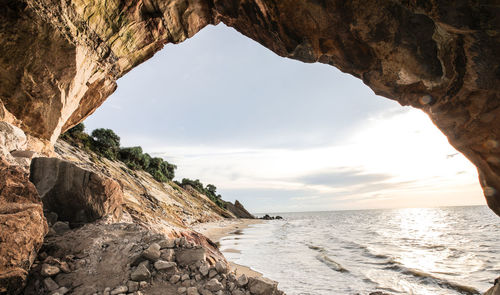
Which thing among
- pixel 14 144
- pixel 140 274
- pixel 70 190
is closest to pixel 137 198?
pixel 14 144

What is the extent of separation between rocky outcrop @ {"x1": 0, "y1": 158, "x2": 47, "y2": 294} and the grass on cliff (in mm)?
21206

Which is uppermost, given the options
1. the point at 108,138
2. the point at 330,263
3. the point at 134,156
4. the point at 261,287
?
the point at 108,138

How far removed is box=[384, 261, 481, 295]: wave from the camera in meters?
8.69

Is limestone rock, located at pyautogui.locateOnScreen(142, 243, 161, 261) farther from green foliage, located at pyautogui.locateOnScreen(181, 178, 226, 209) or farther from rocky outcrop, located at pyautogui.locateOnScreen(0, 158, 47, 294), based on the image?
green foliage, located at pyautogui.locateOnScreen(181, 178, 226, 209)

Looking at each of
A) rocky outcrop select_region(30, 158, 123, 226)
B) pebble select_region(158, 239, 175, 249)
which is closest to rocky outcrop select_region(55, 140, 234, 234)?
rocky outcrop select_region(30, 158, 123, 226)

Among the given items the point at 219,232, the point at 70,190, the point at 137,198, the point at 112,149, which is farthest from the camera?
the point at 112,149

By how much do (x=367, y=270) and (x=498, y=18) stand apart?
1056 cm

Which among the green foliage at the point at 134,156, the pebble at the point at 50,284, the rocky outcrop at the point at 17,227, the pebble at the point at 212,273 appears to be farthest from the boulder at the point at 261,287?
the green foliage at the point at 134,156

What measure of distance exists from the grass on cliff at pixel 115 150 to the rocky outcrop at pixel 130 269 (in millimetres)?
21734

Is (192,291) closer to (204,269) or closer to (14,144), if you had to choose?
(204,269)

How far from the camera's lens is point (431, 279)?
9.85m

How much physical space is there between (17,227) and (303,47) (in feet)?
27.5

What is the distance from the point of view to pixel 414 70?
20.8 ft

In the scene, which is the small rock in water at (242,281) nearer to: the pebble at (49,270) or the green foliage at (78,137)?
the pebble at (49,270)
